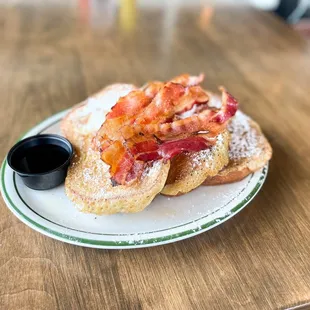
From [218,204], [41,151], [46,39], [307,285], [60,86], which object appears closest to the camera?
[307,285]

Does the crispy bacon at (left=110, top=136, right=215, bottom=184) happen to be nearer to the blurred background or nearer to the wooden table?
the wooden table

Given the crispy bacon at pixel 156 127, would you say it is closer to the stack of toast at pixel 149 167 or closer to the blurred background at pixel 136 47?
the stack of toast at pixel 149 167

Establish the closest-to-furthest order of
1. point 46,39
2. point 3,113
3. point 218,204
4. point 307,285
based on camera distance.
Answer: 1. point 307,285
2. point 218,204
3. point 3,113
4. point 46,39

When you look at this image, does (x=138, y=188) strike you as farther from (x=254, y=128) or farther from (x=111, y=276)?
(x=254, y=128)

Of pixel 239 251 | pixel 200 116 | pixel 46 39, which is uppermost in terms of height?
pixel 200 116

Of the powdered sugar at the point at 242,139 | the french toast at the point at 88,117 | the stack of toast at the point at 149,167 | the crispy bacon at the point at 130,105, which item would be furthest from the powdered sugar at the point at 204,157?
the french toast at the point at 88,117

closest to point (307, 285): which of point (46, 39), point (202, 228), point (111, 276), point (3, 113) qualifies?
point (202, 228)

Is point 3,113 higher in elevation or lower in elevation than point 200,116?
lower

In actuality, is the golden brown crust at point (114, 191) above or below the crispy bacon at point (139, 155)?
below
